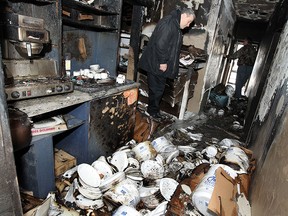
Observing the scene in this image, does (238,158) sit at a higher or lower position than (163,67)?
lower

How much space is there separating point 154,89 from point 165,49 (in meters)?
0.66

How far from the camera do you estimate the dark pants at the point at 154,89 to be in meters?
3.26

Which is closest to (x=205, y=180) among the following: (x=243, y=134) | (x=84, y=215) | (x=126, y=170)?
(x=126, y=170)

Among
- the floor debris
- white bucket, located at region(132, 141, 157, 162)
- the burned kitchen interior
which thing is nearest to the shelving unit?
the burned kitchen interior

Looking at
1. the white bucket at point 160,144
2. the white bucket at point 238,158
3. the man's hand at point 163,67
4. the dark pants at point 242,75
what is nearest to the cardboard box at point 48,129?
the white bucket at point 160,144

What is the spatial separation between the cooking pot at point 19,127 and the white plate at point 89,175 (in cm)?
57

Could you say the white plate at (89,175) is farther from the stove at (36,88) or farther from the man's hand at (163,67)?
the man's hand at (163,67)

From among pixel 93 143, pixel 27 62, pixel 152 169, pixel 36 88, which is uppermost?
pixel 27 62

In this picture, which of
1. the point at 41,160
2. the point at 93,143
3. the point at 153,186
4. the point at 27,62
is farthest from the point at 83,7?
the point at 153,186

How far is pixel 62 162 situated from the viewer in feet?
6.42

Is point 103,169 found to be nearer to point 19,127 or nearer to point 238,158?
point 19,127

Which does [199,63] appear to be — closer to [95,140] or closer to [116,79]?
[116,79]

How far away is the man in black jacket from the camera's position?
9.76 ft

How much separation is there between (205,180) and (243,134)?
8.77ft
